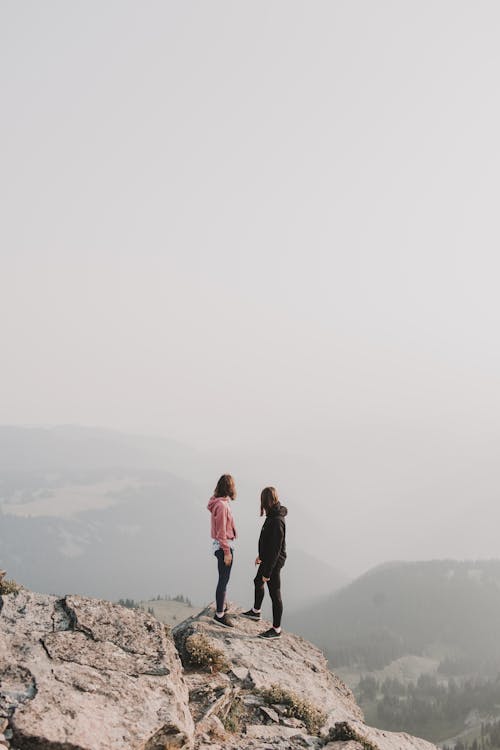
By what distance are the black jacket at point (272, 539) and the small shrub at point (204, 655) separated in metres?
2.94

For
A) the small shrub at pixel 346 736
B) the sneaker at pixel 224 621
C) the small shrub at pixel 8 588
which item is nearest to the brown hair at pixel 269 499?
the sneaker at pixel 224 621

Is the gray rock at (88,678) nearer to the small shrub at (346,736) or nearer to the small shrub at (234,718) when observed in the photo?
the small shrub at (234,718)

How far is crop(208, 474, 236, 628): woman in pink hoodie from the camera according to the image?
671 inches

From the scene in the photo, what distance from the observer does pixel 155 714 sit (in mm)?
10695

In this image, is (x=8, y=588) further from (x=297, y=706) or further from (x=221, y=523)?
(x=297, y=706)

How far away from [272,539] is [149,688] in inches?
266

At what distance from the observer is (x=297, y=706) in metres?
14.0

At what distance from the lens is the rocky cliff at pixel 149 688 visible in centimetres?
977

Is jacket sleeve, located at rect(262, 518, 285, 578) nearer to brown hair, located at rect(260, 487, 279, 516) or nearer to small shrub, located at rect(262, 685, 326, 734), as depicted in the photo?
brown hair, located at rect(260, 487, 279, 516)

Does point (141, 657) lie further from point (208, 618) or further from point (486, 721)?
point (486, 721)

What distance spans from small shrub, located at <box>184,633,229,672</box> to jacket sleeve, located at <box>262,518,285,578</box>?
2.94 m

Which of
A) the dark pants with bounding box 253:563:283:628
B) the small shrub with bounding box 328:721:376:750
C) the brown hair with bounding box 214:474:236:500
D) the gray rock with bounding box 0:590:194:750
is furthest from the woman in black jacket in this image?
the small shrub with bounding box 328:721:376:750

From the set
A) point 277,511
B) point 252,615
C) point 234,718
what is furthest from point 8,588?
point 252,615

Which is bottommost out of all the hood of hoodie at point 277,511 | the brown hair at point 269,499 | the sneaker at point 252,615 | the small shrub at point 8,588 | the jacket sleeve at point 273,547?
the sneaker at point 252,615
